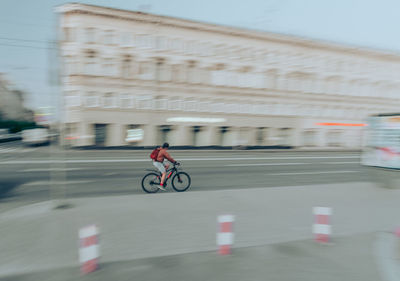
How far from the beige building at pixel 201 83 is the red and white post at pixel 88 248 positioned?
21.8 m

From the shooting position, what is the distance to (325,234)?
5.42m

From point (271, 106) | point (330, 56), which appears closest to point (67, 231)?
point (271, 106)

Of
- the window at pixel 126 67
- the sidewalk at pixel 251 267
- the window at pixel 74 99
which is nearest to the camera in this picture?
the sidewalk at pixel 251 267

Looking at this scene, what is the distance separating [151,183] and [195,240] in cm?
422

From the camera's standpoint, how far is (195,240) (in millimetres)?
5355

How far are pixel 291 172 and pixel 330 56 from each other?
1019 inches

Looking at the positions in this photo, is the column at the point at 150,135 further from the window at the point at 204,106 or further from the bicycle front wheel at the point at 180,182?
the bicycle front wheel at the point at 180,182

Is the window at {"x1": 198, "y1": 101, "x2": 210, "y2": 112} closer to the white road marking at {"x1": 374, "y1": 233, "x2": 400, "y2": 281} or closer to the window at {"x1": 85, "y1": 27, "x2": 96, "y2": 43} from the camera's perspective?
the window at {"x1": 85, "y1": 27, "x2": 96, "y2": 43}

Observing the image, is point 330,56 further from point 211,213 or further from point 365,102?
point 211,213

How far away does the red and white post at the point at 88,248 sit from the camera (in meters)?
3.99

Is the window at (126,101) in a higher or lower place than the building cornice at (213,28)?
lower

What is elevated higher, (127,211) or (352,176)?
(127,211)

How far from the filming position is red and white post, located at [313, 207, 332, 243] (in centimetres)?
533

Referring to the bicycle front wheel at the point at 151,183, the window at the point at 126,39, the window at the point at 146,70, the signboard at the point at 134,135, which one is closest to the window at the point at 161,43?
the window at the point at 146,70
